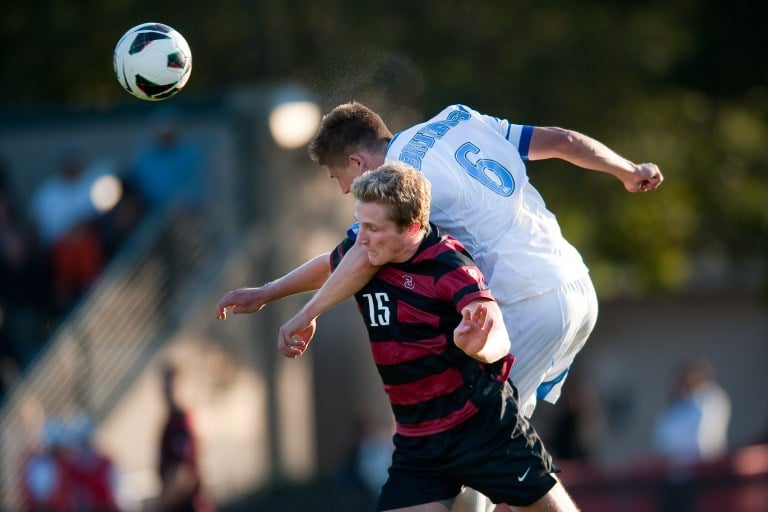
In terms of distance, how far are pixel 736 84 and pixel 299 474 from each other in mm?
8777

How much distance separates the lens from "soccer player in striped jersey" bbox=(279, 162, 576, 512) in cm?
540

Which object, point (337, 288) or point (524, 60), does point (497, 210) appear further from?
point (524, 60)

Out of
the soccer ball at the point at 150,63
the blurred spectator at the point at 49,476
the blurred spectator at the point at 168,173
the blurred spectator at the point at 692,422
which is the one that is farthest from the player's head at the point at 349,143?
the blurred spectator at the point at 692,422

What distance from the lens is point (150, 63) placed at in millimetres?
6477

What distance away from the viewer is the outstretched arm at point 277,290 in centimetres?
597

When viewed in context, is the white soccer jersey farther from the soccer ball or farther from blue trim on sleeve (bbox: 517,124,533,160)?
the soccer ball

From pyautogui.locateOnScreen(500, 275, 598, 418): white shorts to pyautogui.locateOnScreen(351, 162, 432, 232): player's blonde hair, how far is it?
76 cm

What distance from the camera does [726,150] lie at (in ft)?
70.1

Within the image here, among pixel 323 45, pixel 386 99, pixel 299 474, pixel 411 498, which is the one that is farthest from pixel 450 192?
pixel 323 45

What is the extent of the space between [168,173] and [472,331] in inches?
417

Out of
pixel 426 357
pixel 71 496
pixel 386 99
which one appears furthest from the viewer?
pixel 386 99

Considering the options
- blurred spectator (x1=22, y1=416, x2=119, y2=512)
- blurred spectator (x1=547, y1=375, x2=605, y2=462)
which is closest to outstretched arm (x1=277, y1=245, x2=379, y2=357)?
blurred spectator (x1=22, y1=416, x2=119, y2=512)

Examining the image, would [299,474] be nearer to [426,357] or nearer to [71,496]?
[71,496]

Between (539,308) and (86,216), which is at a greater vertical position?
(86,216)
